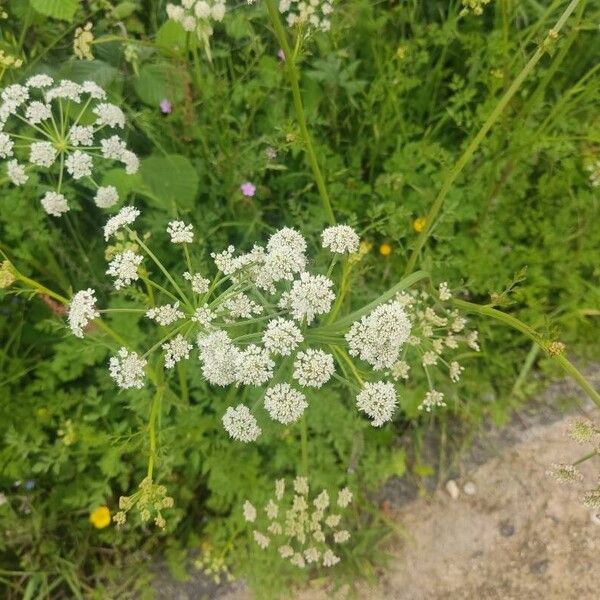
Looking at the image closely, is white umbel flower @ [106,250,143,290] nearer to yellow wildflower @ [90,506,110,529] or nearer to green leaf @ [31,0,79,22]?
green leaf @ [31,0,79,22]

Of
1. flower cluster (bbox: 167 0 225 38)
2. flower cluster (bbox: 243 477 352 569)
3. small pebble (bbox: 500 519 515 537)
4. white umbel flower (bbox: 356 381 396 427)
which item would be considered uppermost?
flower cluster (bbox: 167 0 225 38)

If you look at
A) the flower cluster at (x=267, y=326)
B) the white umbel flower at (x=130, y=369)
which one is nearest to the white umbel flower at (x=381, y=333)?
the flower cluster at (x=267, y=326)

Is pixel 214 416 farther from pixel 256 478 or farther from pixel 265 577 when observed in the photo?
pixel 265 577

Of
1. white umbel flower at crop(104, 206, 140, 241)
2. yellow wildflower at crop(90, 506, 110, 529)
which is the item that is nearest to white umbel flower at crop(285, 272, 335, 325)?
white umbel flower at crop(104, 206, 140, 241)

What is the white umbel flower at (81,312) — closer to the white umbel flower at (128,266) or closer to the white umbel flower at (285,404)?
the white umbel flower at (128,266)

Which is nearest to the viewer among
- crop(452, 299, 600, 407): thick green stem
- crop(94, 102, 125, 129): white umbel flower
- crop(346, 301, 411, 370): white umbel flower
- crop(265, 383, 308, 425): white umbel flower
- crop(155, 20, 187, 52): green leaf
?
crop(452, 299, 600, 407): thick green stem

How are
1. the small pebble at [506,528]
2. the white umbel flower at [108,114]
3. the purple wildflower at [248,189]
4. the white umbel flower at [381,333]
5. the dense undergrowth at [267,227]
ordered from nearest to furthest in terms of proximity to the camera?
A: the white umbel flower at [381,333], the white umbel flower at [108,114], the dense undergrowth at [267,227], the purple wildflower at [248,189], the small pebble at [506,528]

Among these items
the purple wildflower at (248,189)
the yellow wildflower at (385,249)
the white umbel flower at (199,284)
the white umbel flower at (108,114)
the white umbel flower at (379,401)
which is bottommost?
the yellow wildflower at (385,249)
